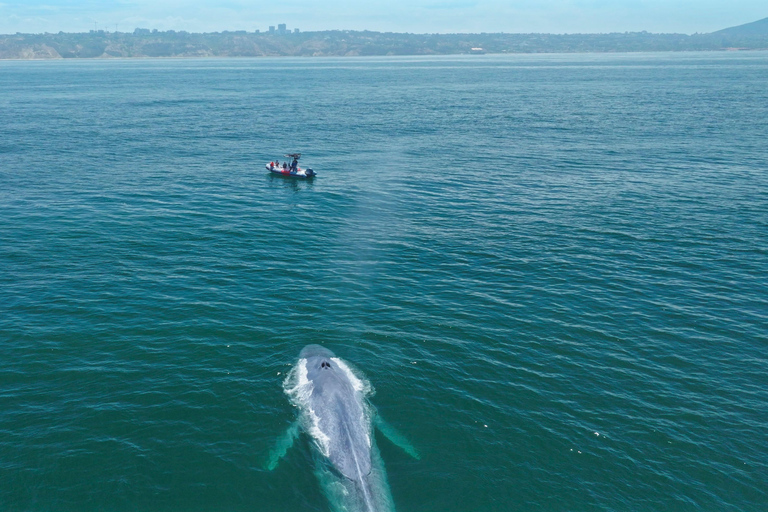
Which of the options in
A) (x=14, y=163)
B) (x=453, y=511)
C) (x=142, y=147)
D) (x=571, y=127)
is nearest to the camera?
(x=453, y=511)

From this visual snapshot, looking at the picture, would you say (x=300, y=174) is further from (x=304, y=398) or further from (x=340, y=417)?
(x=340, y=417)

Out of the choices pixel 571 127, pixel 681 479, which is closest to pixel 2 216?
pixel 681 479

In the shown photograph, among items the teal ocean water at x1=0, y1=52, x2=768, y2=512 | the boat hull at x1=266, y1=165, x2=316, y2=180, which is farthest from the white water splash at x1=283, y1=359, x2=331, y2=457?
the boat hull at x1=266, y1=165, x2=316, y2=180

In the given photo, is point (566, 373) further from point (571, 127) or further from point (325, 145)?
point (571, 127)

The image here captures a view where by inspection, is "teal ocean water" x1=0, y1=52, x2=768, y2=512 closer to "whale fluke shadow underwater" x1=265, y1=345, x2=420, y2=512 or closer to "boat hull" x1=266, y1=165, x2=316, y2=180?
"whale fluke shadow underwater" x1=265, y1=345, x2=420, y2=512

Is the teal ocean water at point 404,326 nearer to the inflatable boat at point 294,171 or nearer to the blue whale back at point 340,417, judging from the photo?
the blue whale back at point 340,417

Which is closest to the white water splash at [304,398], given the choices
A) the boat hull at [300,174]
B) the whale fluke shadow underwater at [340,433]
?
the whale fluke shadow underwater at [340,433]
